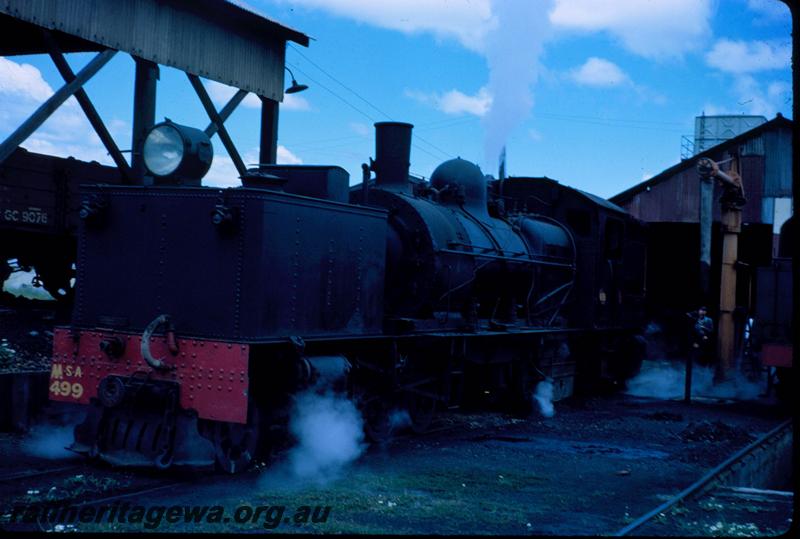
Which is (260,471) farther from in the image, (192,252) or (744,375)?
(744,375)

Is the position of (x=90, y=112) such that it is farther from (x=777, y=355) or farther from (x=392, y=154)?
(x=777, y=355)

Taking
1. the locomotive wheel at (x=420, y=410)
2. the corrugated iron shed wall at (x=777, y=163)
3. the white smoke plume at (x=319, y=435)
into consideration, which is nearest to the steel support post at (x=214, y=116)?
the locomotive wheel at (x=420, y=410)

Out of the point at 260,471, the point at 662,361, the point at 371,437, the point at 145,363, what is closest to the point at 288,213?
the point at 145,363

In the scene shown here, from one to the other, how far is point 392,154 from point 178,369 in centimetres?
415

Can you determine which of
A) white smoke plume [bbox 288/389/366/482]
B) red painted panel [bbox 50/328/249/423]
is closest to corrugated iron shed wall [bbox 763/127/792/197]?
white smoke plume [bbox 288/389/366/482]

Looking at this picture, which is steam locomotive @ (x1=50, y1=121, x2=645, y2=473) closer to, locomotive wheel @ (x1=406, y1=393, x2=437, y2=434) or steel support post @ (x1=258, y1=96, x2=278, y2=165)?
locomotive wheel @ (x1=406, y1=393, x2=437, y2=434)

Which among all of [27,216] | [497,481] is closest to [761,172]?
[27,216]

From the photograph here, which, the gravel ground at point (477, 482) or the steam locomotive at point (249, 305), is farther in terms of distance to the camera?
the steam locomotive at point (249, 305)

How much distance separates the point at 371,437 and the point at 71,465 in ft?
9.80

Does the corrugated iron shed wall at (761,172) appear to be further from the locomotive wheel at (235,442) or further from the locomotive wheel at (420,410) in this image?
the locomotive wheel at (235,442)

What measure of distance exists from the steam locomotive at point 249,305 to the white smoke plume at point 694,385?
699 cm

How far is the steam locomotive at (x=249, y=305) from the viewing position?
24.2 ft

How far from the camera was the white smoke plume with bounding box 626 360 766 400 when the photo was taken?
1655cm

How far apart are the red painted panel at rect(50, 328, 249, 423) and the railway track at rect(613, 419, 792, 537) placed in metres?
3.18
